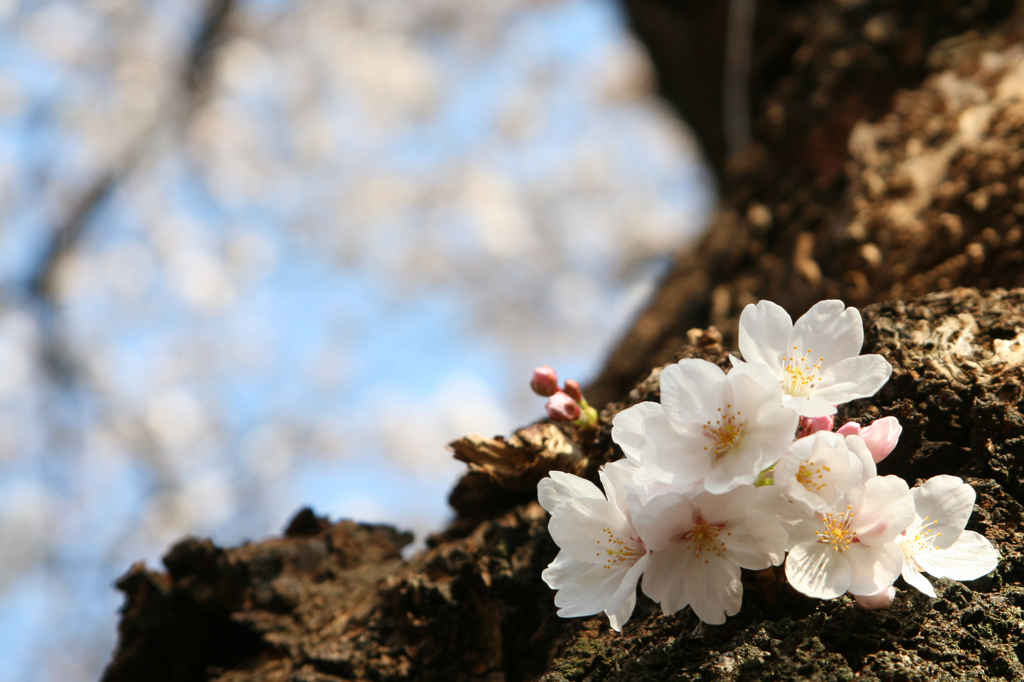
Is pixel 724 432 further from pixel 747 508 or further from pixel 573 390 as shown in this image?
pixel 573 390

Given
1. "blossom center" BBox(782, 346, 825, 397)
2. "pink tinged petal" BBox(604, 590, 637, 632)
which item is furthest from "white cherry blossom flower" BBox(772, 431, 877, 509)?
"pink tinged petal" BBox(604, 590, 637, 632)

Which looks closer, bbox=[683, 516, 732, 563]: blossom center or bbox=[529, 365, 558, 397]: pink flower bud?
bbox=[683, 516, 732, 563]: blossom center

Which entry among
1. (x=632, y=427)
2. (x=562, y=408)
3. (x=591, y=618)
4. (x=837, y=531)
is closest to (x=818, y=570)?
(x=837, y=531)

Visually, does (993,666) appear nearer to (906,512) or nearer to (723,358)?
(906,512)

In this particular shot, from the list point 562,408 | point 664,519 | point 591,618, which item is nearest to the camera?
point 664,519

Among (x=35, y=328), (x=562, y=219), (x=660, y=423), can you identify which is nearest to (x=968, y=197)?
(x=660, y=423)

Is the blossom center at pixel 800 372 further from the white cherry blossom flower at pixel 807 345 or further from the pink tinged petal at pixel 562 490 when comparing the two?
the pink tinged petal at pixel 562 490

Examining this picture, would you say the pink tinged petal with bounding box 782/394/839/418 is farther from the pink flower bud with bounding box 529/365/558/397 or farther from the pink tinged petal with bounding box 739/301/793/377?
the pink flower bud with bounding box 529/365/558/397
